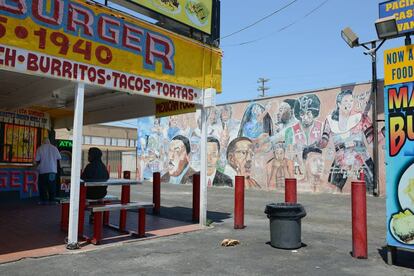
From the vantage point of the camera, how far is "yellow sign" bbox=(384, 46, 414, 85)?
5859 millimetres

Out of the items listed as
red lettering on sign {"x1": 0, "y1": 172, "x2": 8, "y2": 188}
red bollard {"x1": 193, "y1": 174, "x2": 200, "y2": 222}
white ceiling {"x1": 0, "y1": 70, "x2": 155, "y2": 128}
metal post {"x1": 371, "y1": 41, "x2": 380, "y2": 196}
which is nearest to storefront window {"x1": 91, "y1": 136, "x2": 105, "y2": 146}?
white ceiling {"x1": 0, "y1": 70, "x2": 155, "y2": 128}

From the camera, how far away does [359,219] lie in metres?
6.39

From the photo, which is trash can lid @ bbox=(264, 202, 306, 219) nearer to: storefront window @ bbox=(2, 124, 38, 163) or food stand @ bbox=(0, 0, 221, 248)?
food stand @ bbox=(0, 0, 221, 248)

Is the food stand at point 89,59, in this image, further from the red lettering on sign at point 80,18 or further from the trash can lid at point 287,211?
the trash can lid at point 287,211

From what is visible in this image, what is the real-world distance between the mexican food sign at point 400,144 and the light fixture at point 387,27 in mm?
335

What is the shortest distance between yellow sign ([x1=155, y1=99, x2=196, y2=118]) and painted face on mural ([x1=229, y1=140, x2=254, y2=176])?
1109cm

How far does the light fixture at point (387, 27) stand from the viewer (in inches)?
242

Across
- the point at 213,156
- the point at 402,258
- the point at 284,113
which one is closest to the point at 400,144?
the point at 402,258

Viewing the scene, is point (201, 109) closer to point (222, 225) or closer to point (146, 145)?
point (222, 225)

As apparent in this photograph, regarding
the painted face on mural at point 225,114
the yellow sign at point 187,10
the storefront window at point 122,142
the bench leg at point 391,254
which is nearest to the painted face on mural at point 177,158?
the painted face on mural at point 225,114

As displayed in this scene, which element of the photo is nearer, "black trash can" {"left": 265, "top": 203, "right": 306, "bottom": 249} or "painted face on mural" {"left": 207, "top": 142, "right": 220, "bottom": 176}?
"black trash can" {"left": 265, "top": 203, "right": 306, "bottom": 249}

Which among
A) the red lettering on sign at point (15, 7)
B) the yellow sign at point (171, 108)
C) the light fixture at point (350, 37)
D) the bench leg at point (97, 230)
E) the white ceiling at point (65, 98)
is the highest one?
the light fixture at point (350, 37)

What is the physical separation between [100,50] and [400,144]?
519 centimetres

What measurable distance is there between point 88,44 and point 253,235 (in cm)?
490
